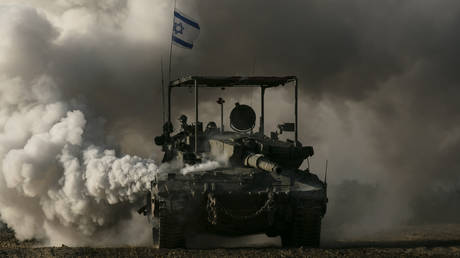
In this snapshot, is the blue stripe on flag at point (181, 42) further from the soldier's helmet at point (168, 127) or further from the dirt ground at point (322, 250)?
the dirt ground at point (322, 250)

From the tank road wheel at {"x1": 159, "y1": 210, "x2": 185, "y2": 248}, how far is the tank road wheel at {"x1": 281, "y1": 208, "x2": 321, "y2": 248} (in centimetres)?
259

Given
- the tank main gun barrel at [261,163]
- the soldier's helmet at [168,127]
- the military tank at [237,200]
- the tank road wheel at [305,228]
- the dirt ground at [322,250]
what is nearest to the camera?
the dirt ground at [322,250]

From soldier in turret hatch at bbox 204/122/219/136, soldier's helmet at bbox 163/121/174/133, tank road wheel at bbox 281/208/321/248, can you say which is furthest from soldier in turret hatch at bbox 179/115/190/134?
tank road wheel at bbox 281/208/321/248

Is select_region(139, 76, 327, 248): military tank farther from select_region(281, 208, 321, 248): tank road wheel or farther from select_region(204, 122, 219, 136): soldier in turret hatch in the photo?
select_region(204, 122, 219, 136): soldier in turret hatch

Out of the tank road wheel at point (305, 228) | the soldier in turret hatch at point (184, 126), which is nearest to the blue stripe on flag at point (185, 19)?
the soldier in turret hatch at point (184, 126)

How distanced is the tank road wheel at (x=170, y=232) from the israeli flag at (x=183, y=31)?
7900 mm

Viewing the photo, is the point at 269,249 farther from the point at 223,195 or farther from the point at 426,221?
the point at 426,221

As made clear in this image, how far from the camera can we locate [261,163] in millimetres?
17359

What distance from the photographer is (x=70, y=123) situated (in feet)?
76.9

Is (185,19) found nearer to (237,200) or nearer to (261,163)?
(261,163)

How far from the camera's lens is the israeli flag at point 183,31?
2331 centimetres

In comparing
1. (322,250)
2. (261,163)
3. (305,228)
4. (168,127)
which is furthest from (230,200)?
(168,127)

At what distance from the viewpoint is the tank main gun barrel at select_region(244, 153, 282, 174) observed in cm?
1672

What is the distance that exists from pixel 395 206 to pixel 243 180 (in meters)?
12.2
